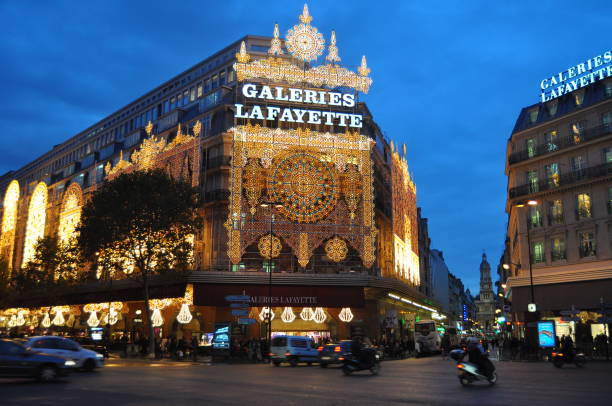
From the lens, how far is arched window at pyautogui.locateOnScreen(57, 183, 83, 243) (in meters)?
73.5

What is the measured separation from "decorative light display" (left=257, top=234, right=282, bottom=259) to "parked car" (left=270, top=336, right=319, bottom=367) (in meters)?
14.5

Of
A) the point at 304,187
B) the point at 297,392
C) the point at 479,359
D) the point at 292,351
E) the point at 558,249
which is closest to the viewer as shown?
the point at 297,392

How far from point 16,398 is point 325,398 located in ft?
26.0

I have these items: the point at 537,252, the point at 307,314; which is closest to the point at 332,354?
the point at 307,314

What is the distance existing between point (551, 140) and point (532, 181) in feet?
12.5

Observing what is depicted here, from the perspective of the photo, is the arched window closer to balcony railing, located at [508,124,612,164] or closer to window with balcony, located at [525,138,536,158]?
balcony railing, located at [508,124,612,164]

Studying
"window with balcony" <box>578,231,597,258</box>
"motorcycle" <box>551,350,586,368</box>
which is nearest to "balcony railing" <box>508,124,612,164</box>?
"window with balcony" <box>578,231,597,258</box>

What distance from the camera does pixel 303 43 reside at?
184ft

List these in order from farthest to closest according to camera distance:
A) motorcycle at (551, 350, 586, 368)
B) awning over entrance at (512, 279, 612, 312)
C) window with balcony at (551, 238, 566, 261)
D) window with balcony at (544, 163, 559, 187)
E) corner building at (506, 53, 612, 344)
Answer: window with balcony at (544, 163, 559, 187) < window with balcony at (551, 238, 566, 261) < corner building at (506, 53, 612, 344) < awning over entrance at (512, 279, 612, 312) < motorcycle at (551, 350, 586, 368)

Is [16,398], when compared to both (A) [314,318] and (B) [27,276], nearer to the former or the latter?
(A) [314,318]

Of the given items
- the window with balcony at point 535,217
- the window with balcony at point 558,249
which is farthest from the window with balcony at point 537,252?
the window with balcony at point 535,217

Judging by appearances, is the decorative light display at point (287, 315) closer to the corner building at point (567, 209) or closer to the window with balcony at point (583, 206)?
the corner building at point (567, 209)

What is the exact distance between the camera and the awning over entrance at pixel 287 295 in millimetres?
47625

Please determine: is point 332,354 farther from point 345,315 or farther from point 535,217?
point 535,217
